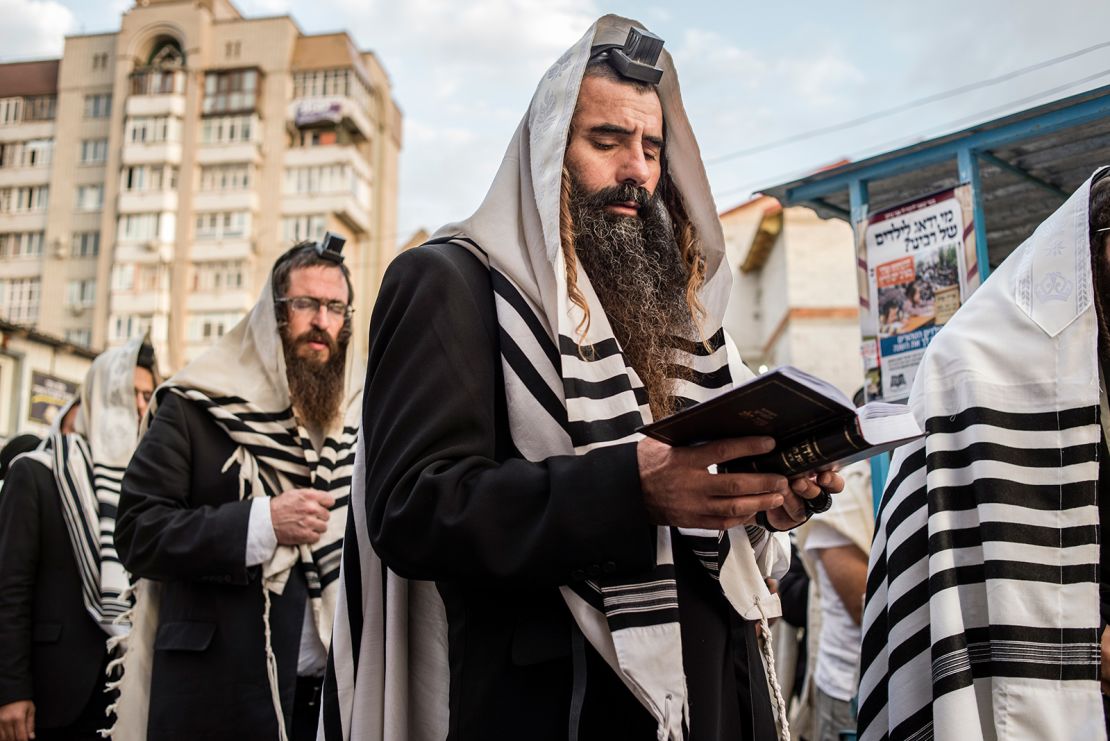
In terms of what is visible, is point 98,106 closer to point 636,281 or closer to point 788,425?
point 636,281

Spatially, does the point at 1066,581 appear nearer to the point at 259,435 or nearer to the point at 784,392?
the point at 784,392

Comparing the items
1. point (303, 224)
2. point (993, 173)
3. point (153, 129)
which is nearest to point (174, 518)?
point (993, 173)

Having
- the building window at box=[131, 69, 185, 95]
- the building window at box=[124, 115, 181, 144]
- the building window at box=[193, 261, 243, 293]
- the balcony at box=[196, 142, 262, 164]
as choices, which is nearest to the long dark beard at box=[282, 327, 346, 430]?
the building window at box=[193, 261, 243, 293]

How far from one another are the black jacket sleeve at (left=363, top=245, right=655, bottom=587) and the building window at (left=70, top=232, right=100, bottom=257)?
4927 centimetres

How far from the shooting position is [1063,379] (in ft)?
8.09

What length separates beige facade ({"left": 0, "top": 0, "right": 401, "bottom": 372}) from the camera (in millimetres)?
→ 44281

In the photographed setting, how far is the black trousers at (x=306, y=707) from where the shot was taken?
3463mm

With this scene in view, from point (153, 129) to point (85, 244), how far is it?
20.9ft

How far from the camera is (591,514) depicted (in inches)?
64.1

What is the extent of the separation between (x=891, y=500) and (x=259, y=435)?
7.55ft

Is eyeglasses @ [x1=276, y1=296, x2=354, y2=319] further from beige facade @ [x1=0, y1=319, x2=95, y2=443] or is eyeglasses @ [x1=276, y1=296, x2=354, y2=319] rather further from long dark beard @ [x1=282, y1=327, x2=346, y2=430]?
beige facade @ [x1=0, y1=319, x2=95, y2=443]

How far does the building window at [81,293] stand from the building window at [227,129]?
8595 mm

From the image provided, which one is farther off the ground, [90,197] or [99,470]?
[90,197]

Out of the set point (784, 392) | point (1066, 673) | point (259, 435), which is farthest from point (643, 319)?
point (259, 435)
